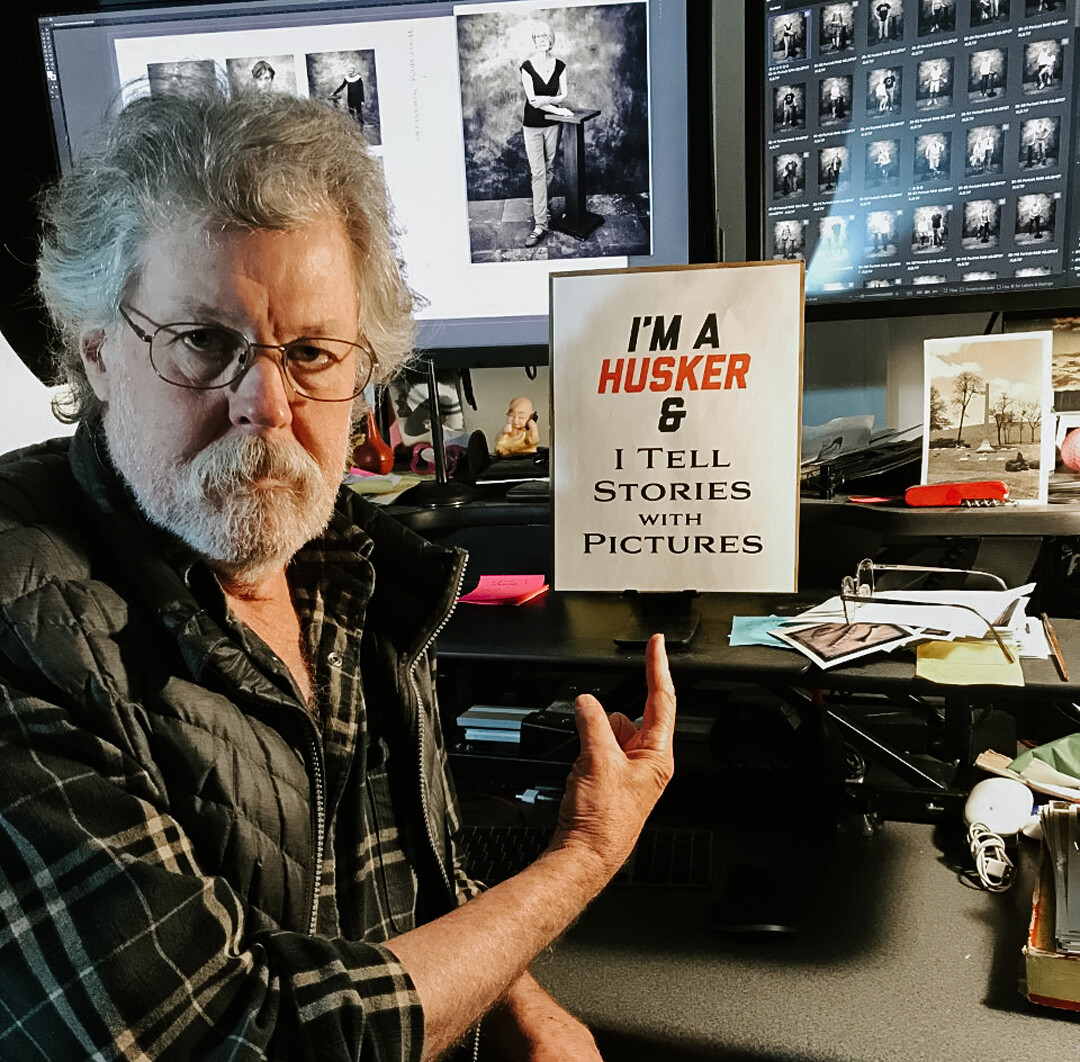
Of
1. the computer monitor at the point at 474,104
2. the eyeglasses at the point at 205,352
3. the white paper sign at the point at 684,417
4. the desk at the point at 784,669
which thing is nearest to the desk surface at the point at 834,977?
the desk at the point at 784,669

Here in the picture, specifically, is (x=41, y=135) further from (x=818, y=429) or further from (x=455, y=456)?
(x=818, y=429)

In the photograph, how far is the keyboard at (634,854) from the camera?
1123 mm

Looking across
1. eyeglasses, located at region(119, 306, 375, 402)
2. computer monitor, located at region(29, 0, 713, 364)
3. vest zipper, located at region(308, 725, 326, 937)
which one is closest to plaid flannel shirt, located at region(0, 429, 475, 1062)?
vest zipper, located at region(308, 725, 326, 937)

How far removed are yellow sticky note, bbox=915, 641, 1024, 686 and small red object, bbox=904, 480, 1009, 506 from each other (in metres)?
0.22

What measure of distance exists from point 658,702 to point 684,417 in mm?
315

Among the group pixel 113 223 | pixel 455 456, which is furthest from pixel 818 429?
pixel 113 223

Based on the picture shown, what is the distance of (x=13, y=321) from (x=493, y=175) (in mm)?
812

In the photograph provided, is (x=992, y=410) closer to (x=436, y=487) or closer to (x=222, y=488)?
(x=436, y=487)

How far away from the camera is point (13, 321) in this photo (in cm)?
151

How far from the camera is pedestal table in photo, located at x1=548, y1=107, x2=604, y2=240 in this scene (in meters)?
1.31

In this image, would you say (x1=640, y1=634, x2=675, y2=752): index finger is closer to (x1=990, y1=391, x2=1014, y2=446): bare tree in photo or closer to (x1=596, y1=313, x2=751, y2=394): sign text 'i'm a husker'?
(x1=596, y1=313, x2=751, y2=394): sign text 'i'm a husker'

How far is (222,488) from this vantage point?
79cm

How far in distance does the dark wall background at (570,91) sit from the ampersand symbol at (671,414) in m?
0.44

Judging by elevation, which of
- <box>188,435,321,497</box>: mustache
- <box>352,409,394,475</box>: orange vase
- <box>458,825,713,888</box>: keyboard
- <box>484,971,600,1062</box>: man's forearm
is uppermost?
<box>188,435,321,497</box>: mustache
